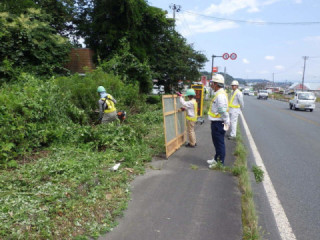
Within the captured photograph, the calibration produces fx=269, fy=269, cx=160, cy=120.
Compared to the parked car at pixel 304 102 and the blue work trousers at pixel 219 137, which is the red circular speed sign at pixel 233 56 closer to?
the parked car at pixel 304 102

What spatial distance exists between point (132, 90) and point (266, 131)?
605cm

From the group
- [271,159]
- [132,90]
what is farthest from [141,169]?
[132,90]

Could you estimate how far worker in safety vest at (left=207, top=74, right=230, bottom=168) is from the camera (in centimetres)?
567

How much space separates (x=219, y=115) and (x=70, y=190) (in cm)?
337

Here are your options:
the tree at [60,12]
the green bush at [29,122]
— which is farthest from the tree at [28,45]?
the green bush at [29,122]

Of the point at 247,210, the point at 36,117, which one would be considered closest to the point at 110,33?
the point at 36,117

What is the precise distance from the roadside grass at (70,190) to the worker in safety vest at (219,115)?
Answer: 1625 millimetres

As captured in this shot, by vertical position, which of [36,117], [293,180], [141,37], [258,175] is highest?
[141,37]

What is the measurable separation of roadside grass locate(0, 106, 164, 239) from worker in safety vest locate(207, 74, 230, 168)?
1625 mm

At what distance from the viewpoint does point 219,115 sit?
579cm

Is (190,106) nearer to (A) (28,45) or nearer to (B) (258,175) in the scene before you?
(B) (258,175)

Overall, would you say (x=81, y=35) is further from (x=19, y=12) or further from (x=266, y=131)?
(x=266, y=131)

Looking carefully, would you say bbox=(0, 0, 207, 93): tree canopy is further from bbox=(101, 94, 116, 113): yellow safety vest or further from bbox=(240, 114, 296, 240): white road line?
bbox=(240, 114, 296, 240): white road line

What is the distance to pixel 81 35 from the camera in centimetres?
1744
